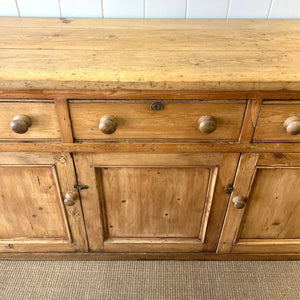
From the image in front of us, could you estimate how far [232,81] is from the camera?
688 millimetres

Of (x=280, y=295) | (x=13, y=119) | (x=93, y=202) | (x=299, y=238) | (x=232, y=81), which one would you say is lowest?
(x=280, y=295)

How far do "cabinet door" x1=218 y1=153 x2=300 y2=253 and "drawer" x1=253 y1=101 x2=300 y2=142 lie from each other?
65 mm

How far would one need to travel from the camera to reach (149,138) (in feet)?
2.64

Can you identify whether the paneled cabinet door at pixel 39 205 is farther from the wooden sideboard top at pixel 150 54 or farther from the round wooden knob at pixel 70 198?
the wooden sideboard top at pixel 150 54

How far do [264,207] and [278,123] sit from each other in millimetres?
341

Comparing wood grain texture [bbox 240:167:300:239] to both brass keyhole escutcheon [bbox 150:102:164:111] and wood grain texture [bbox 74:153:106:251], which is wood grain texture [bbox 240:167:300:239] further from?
wood grain texture [bbox 74:153:106:251]

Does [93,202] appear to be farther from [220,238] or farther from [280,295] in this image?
[280,295]

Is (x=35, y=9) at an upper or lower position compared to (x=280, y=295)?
upper

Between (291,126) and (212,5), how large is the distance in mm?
605

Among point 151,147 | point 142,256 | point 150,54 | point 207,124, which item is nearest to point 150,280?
point 142,256

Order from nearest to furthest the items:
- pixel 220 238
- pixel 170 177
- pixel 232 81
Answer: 1. pixel 232 81
2. pixel 170 177
3. pixel 220 238

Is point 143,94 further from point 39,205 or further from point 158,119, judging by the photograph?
point 39,205

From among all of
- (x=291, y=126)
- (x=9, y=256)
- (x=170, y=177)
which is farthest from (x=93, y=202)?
(x=291, y=126)

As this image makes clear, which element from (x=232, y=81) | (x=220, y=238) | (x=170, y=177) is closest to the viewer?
(x=232, y=81)
